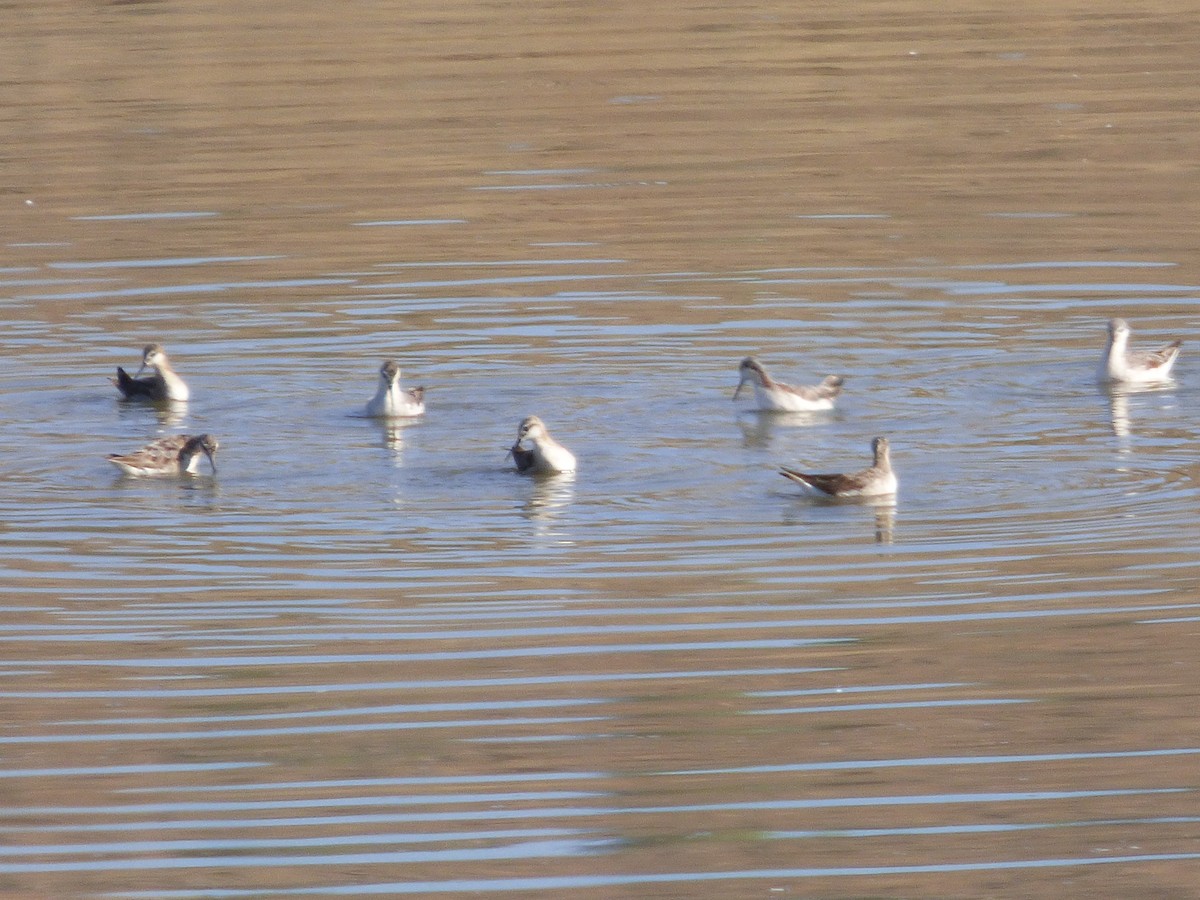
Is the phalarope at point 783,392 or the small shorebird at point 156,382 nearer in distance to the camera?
the phalarope at point 783,392

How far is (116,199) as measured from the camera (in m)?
25.0

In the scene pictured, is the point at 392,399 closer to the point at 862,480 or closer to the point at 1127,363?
the point at 862,480

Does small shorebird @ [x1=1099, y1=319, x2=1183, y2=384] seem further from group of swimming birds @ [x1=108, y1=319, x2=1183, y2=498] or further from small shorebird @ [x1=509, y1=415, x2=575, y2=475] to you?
small shorebird @ [x1=509, y1=415, x2=575, y2=475]

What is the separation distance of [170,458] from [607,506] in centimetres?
282

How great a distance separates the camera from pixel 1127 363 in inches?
631

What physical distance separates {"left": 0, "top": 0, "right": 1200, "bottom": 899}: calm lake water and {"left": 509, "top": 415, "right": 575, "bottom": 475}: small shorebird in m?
0.18


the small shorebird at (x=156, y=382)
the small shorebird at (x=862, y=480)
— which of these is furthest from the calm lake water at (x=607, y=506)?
the small shorebird at (x=156, y=382)

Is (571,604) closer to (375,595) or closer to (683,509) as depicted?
(375,595)

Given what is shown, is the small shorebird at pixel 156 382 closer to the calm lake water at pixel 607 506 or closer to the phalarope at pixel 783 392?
the calm lake water at pixel 607 506

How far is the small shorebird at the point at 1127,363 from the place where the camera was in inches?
631

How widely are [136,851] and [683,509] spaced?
17.7 feet

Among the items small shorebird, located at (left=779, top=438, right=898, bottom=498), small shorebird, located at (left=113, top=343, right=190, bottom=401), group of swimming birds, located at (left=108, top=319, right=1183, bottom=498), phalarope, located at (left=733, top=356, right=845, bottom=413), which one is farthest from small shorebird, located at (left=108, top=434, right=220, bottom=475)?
phalarope, located at (left=733, top=356, right=845, bottom=413)

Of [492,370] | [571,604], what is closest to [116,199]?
[492,370]

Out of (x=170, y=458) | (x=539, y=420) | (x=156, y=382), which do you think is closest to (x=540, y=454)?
(x=539, y=420)
